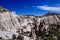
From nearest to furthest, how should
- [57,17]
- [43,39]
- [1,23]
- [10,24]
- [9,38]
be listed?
[9,38] < [43,39] < [1,23] < [10,24] < [57,17]

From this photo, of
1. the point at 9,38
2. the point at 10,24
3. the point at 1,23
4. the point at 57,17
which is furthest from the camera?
the point at 57,17

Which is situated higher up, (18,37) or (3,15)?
(3,15)

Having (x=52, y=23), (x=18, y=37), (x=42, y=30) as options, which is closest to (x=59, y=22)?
(x=52, y=23)

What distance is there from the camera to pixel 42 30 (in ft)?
183

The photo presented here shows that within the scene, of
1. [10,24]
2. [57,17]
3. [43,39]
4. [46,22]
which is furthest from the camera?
[57,17]

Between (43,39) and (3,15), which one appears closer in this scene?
(43,39)

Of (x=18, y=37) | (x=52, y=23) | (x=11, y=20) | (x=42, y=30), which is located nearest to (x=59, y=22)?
(x=52, y=23)

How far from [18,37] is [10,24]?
50.4ft

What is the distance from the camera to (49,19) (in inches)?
2489

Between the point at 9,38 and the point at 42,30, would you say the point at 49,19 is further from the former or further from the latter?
the point at 9,38

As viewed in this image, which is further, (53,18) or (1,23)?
(53,18)

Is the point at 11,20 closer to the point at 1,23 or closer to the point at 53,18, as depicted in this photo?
the point at 1,23

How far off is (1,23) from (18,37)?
41.9 ft

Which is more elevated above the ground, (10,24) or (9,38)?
(10,24)
